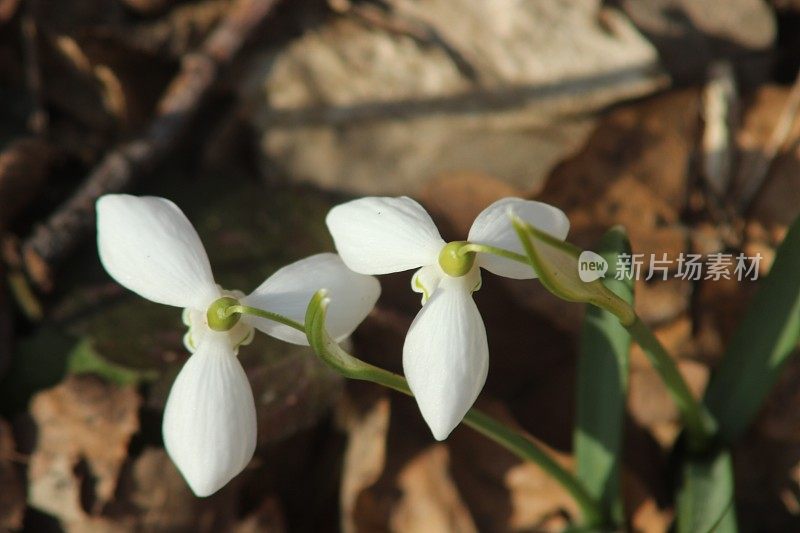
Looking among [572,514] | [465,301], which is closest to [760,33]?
[572,514]

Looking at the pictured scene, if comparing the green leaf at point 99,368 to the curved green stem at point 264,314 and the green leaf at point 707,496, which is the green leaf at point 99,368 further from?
the green leaf at point 707,496

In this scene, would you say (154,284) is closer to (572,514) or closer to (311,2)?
(572,514)

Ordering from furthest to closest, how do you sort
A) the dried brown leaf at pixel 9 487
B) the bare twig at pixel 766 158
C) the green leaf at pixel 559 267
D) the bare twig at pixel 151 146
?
the bare twig at pixel 766 158
the bare twig at pixel 151 146
the dried brown leaf at pixel 9 487
the green leaf at pixel 559 267

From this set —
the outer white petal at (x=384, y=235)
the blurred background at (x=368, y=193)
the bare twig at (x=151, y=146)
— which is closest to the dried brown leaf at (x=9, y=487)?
the blurred background at (x=368, y=193)

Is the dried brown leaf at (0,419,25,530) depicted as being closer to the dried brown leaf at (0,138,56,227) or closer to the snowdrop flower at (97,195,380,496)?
the dried brown leaf at (0,138,56,227)

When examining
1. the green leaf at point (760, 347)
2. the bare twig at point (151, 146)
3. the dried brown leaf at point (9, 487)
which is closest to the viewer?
the green leaf at point (760, 347)

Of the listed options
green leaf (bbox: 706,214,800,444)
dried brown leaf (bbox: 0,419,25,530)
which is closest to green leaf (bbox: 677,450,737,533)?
green leaf (bbox: 706,214,800,444)
